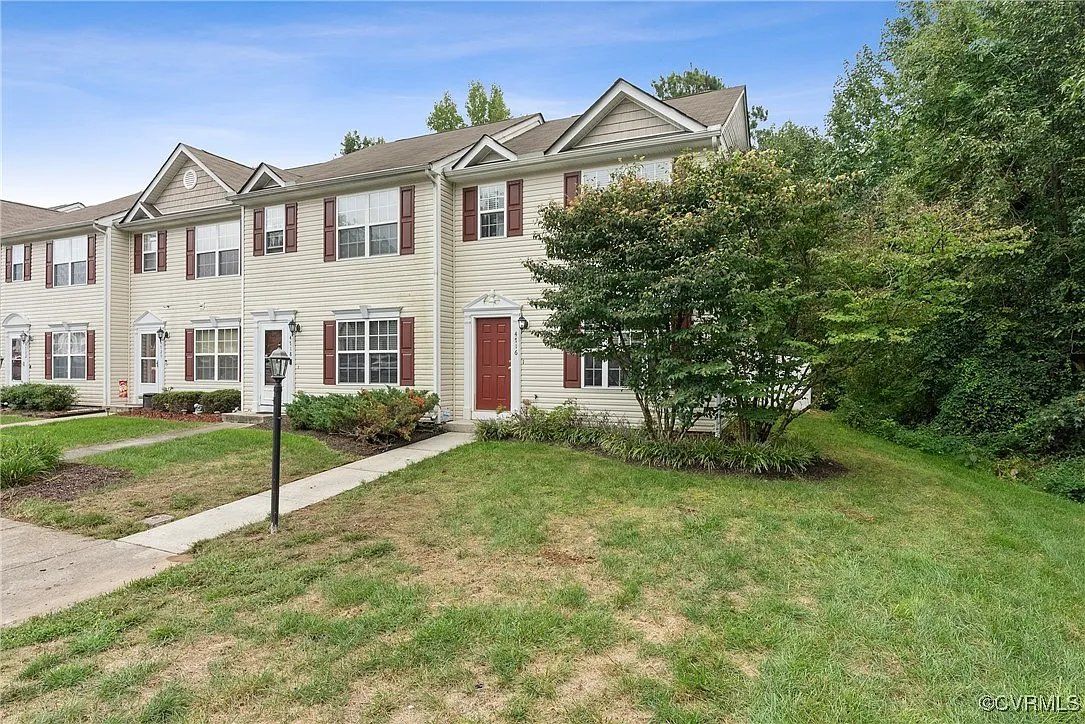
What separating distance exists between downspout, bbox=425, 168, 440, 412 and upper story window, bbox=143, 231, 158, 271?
978cm

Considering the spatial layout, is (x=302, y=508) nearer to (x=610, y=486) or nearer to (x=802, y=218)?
(x=610, y=486)

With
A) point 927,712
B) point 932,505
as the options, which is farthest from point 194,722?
point 932,505

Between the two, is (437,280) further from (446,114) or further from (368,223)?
(446,114)

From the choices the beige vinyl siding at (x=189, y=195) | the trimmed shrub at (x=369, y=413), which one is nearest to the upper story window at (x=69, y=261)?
the beige vinyl siding at (x=189, y=195)

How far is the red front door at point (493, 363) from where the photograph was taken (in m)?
11.3

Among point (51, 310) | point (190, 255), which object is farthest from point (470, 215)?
point (51, 310)

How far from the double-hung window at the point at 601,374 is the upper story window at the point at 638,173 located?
346 centimetres

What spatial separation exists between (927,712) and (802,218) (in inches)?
255

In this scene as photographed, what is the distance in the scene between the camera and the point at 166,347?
587 inches

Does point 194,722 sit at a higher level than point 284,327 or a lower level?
lower

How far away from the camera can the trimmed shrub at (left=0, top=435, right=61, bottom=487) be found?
21.4ft

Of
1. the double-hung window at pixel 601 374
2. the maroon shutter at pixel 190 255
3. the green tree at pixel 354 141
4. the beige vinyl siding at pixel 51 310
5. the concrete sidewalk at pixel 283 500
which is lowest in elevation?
the concrete sidewalk at pixel 283 500

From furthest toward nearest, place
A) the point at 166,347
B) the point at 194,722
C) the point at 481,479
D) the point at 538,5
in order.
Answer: the point at 166,347 → the point at 538,5 → the point at 481,479 → the point at 194,722

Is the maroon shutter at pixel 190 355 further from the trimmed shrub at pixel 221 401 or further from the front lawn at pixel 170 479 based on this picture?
the front lawn at pixel 170 479
